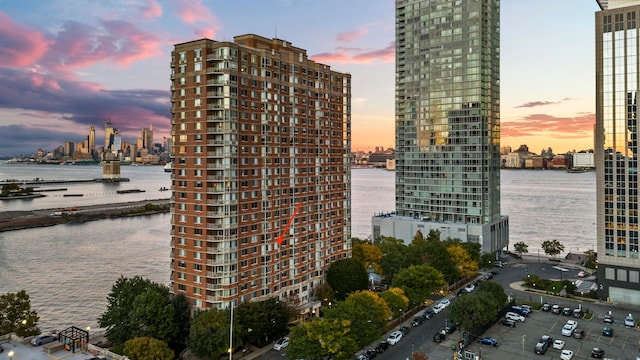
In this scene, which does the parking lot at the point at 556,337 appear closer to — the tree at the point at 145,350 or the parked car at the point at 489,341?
the parked car at the point at 489,341

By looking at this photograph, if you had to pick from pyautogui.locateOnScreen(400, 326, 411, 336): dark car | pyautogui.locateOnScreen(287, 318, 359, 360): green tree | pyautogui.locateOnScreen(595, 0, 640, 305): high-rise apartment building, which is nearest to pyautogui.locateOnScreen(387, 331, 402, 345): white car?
pyautogui.locateOnScreen(400, 326, 411, 336): dark car

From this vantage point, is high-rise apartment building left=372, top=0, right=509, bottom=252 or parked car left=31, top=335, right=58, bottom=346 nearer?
parked car left=31, top=335, right=58, bottom=346

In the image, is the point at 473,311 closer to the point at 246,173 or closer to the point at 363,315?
the point at 363,315

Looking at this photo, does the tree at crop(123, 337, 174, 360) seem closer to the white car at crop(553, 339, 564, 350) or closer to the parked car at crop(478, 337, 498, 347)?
the parked car at crop(478, 337, 498, 347)

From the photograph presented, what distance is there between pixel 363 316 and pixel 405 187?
89.9 m

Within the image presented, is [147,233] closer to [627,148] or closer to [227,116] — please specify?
[227,116]

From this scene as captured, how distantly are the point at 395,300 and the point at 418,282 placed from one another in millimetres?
10324

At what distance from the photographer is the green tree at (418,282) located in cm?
7875

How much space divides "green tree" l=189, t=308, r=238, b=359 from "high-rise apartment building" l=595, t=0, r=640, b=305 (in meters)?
70.2

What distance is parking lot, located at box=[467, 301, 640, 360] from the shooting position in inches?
2427

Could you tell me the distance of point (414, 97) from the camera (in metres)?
146

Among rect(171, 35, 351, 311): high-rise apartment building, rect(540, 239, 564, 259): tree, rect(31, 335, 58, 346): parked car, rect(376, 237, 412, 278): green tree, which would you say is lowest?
rect(540, 239, 564, 259): tree

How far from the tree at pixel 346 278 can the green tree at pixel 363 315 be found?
1626cm

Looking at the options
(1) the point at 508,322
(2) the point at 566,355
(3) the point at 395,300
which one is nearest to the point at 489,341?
(2) the point at 566,355
